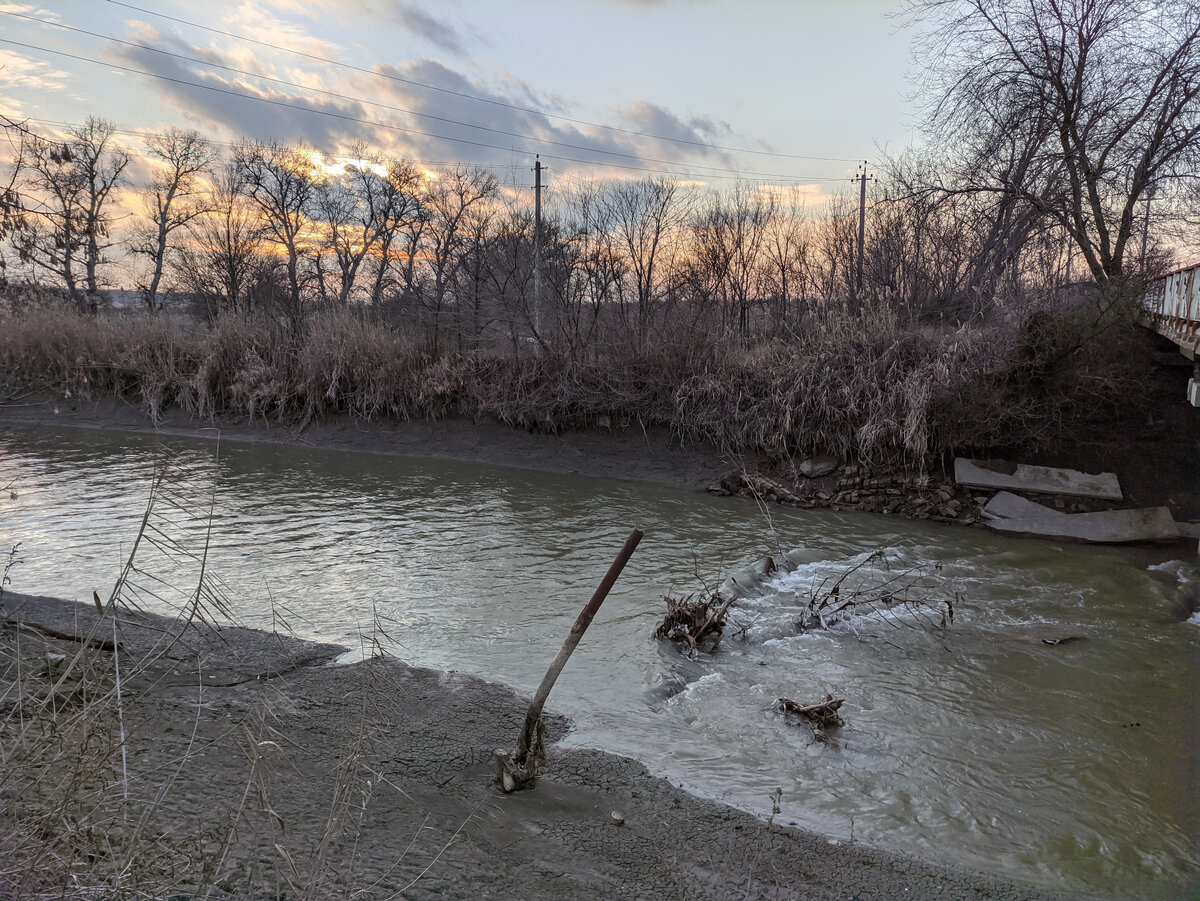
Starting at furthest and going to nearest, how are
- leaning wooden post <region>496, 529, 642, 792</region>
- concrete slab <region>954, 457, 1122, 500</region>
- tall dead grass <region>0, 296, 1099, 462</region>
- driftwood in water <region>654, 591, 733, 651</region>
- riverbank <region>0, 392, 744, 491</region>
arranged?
riverbank <region>0, 392, 744, 491</region>
tall dead grass <region>0, 296, 1099, 462</region>
concrete slab <region>954, 457, 1122, 500</region>
driftwood in water <region>654, 591, 733, 651</region>
leaning wooden post <region>496, 529, 642, 792</region>

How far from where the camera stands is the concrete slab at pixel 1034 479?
1151cm

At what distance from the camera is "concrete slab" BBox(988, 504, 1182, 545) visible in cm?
1039

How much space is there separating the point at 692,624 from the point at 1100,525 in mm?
7799

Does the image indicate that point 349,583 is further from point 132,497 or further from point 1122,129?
point 1122,129

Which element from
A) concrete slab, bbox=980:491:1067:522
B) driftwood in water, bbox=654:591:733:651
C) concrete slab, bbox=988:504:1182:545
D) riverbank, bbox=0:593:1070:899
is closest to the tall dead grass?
concrete slab, bbox=980:491:1067:522

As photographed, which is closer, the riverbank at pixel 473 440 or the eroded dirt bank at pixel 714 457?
the eroded dirt bank at pixel 714 457

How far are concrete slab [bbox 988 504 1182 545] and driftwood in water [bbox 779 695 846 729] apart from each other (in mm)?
7590

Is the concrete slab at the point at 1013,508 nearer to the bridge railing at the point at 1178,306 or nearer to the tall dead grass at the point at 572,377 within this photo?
the tall dead grass at the point at 572,377

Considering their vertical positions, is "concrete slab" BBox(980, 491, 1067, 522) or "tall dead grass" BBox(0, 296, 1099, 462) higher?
"tall dead grass" BBox(0, 296, 1099, 462)

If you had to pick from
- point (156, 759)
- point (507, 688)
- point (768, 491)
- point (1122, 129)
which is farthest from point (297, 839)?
point (1122, 129)

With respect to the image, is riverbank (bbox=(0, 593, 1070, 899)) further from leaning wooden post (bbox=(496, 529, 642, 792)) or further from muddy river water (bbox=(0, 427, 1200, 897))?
muddy river water (bbox=(0, 427, 1200, 897))

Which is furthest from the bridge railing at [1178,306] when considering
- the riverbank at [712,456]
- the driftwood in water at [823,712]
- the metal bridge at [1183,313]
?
the driftwood in water at [823,712]

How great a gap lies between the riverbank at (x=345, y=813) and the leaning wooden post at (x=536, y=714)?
81mm

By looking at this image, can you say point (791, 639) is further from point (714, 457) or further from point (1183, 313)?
point (714, 457)
